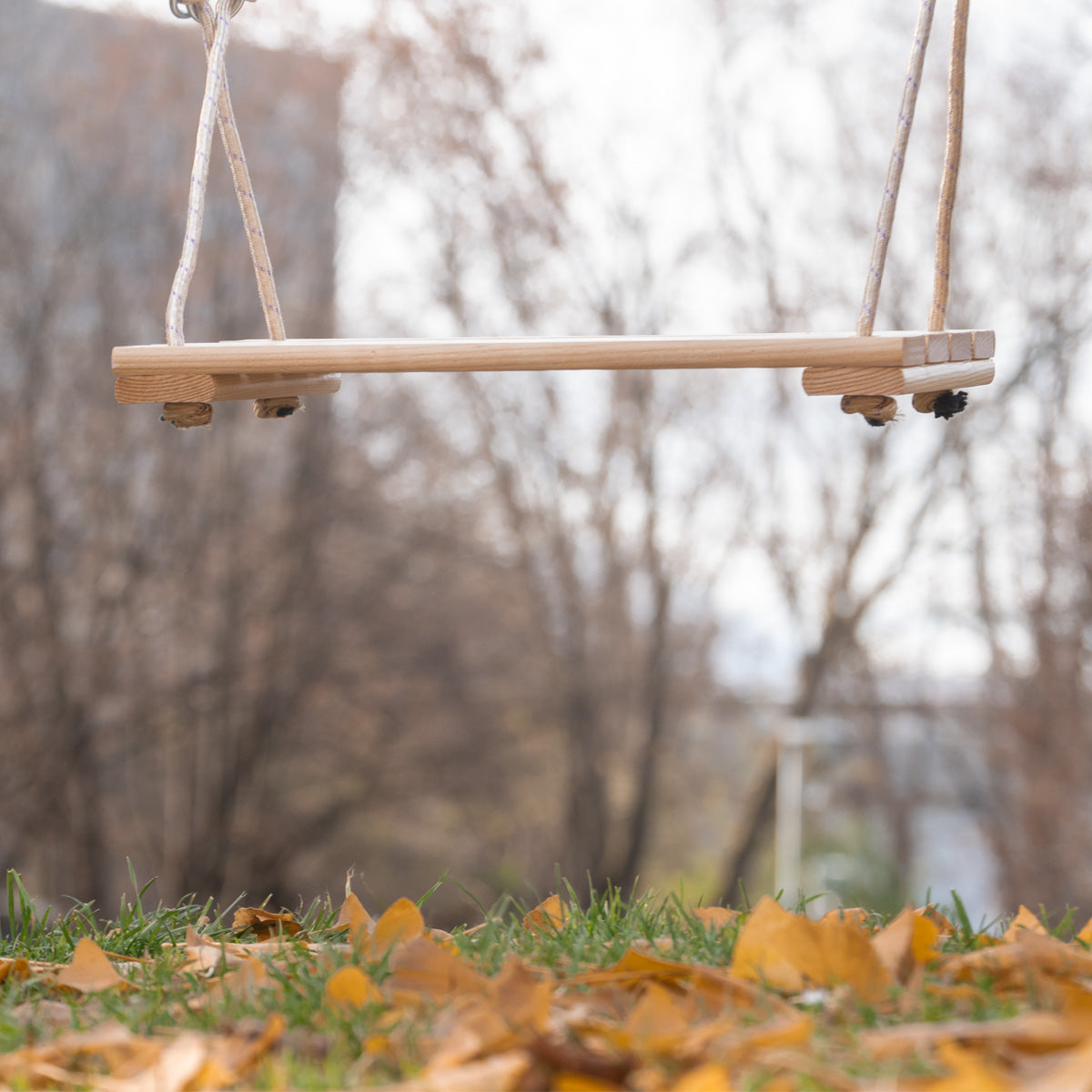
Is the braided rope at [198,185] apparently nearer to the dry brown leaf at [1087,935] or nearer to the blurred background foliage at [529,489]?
the dry brown leaf at [1087,935]

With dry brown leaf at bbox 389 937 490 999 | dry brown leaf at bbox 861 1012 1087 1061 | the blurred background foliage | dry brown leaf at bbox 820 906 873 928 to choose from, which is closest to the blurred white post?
the blurred background foliage

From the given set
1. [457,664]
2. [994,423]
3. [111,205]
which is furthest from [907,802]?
[111,205]

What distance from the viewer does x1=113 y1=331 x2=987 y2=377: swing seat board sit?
151 centimetres

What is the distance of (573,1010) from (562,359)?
2.60ft

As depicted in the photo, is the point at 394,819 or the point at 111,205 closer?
the point at 111,205

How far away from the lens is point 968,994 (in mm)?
1102

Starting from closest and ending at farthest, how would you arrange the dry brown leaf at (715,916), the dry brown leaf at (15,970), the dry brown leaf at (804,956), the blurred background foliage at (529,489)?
the dry brown leaf at (804,956), the dry brown leaf at (15,970), the dry brown leaf at (715,916), the blurred background foliage at (529,489)

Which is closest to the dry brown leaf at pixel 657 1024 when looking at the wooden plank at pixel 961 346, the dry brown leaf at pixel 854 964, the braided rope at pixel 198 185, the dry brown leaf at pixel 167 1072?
the dry brown leaf at pixel 854 964

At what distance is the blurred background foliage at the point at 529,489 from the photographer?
20.4 feet

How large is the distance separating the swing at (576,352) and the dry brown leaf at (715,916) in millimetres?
703

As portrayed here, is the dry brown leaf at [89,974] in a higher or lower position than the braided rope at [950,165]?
lower

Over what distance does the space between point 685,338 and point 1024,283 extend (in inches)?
210

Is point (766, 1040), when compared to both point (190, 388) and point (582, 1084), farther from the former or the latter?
point (190, 388)

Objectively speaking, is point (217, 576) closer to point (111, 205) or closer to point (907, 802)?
point (111, 205)
